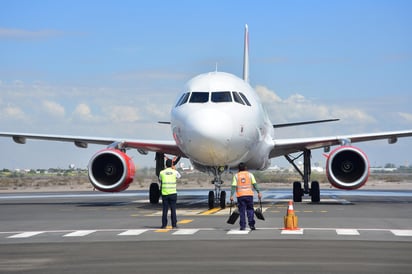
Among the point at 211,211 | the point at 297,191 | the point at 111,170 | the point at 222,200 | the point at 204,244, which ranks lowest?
the point at 204,244

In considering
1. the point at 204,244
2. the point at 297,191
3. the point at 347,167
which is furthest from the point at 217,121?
the point at 204,244

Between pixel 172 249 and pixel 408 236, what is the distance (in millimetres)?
4973

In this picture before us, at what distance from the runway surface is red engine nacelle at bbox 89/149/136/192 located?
4.68 meters

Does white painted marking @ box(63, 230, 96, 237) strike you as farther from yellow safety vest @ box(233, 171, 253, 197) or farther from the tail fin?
the tail fin

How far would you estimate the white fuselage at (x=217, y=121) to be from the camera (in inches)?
939

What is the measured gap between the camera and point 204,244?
47.8 ft

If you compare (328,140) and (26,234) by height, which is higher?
(328,140)

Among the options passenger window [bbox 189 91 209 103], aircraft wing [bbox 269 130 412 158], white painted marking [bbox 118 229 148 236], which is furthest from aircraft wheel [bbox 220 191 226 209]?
white painted marking [bbox 118 229 148 236]

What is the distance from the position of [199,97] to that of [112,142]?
6436mm

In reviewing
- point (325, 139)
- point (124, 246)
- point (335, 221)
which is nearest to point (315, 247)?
point (124, 246)

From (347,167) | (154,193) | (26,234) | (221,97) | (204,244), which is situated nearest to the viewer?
(204,244)

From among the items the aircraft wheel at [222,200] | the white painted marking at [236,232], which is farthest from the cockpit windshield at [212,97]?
the white painted marking at [236,232]

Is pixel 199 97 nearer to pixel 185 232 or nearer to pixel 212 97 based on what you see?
pixel 212 97

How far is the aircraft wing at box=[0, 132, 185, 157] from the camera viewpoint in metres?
29.1
